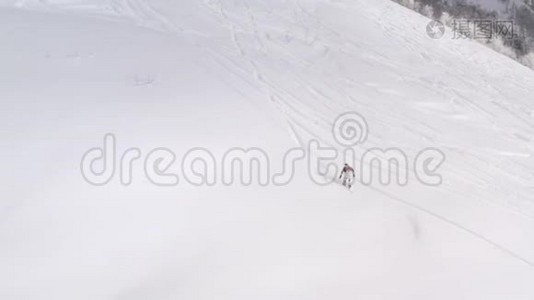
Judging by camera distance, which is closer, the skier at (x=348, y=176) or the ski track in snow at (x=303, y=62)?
the skier at (x=348, y=176)

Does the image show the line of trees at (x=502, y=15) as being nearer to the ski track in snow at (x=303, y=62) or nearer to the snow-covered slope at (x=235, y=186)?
the ski track in snow at (x=303, y=62)

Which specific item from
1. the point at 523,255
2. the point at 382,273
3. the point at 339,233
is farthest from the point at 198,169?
the point at 523,255

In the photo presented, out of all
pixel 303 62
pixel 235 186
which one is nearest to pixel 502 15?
pixel 303 62

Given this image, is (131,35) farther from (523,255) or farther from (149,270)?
(523,255)

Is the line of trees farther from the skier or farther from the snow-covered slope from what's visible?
the skier

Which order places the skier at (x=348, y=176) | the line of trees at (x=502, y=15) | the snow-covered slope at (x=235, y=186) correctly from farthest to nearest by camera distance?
the line of trees at (x=502, y=15)
the skier at (x=348, y=176)
the snow-covered slope at (x=235, y=186)

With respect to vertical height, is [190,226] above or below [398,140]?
below

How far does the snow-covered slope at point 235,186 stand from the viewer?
895cm

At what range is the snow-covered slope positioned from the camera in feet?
29.3

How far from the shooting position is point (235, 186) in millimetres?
10664

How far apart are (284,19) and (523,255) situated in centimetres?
1234

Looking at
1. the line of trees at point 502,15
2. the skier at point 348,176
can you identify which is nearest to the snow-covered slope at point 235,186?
the skier at point 348,176

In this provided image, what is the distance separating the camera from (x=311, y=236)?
10.1m

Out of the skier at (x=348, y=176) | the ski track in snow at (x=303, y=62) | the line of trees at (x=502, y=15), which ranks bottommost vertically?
the skier at (x=348, y=176)
